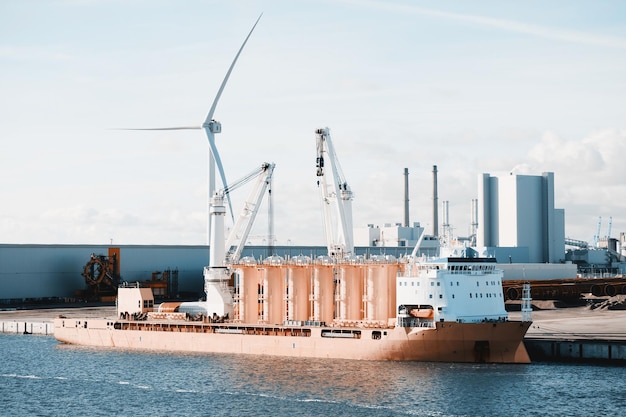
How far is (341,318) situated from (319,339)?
199 inches

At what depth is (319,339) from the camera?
75812mm

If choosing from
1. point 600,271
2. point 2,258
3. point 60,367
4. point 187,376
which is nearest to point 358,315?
point 187,376

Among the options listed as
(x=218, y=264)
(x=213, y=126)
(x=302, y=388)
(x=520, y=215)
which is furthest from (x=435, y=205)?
(x=302, y=388)

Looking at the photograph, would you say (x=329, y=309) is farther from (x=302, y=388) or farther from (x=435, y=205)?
(x=435, y=205)

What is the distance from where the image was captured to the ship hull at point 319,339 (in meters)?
68.9

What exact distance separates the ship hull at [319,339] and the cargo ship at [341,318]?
0.07m

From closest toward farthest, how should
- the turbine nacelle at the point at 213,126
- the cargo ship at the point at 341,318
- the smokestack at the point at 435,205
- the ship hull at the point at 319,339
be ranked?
the ship hull at the point at 319,339
the cargo ship at the point at 341,318
the turbine nacelle at the point at 213,126
the smokestack at the point at 435,205

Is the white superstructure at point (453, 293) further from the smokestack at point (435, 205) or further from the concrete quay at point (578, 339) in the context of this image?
the smokestack at point (435, 205)

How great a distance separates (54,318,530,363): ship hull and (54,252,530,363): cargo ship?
71mm

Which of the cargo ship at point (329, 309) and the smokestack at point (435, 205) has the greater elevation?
the smokestack at point (435, 205)

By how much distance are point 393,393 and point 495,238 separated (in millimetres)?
103197

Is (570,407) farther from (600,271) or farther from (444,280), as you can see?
(600,271)

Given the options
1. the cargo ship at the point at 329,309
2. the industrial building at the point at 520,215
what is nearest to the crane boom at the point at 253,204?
the cargo ship at the point at 329,309

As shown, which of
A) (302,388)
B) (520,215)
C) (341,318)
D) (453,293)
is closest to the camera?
(302,388)
